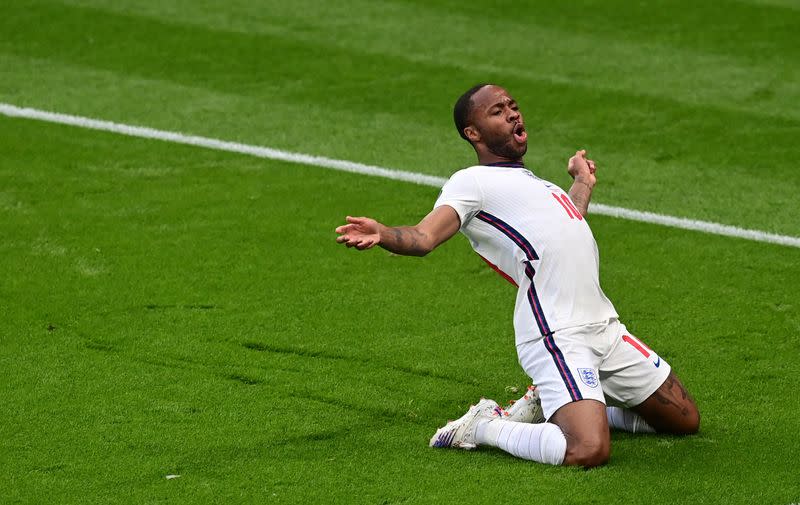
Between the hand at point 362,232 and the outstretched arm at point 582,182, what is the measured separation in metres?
1.46

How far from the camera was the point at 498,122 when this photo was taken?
6.29m

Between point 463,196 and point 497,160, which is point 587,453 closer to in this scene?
point 463,196

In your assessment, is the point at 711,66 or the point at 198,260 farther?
the point at 711,66

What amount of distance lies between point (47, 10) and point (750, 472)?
924 centimetres

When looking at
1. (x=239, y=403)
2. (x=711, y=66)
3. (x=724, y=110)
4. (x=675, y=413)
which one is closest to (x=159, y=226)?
A: (x=239, y=403)

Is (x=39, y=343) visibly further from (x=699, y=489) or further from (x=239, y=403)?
(x=699, y=489)

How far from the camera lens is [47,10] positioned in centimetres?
1302

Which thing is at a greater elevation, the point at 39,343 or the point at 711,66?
the point at 711,66

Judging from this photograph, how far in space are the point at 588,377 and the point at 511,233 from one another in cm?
73

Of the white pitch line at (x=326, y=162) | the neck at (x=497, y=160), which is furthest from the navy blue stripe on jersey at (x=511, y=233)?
the white pitch line at (x=326, y=162)

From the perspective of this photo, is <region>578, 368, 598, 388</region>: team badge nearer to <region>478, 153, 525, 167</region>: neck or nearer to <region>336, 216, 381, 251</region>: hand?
<region>478, 153, 525, 167</region>: neck

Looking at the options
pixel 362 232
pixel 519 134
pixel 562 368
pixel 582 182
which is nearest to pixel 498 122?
A: pixel 519 134

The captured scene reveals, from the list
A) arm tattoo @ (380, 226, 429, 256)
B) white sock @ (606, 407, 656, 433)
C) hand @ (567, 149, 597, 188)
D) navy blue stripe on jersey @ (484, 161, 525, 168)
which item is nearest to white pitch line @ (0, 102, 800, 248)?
hand @ (567, 149, 597, 188)

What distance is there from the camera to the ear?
251 inches
